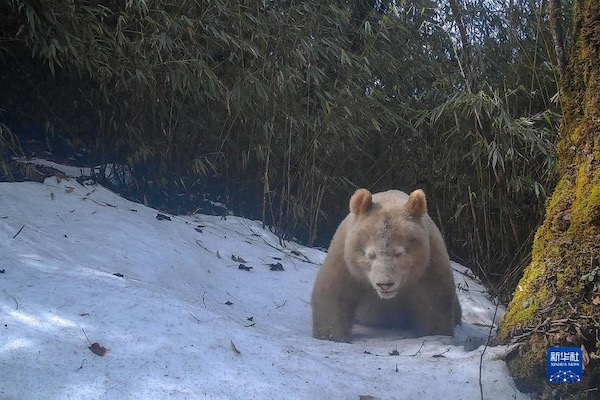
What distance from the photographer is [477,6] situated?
6652 mm

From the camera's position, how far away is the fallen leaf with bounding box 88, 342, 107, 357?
2.70 meters

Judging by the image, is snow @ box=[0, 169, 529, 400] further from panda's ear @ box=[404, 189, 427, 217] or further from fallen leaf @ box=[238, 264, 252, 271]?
panda's ear @ box=[404, 189, 427, 217]

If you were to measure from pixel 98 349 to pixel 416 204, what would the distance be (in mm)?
2279

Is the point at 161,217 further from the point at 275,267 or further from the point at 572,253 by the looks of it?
the point at 572,253

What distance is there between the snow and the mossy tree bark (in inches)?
7.4

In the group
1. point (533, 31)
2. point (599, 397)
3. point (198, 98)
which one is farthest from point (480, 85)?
point (599, 397)

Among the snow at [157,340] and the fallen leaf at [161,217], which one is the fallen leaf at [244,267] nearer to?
the snow at [157,340]

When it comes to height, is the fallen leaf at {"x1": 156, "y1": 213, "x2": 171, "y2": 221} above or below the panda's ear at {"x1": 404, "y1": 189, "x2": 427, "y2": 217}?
below

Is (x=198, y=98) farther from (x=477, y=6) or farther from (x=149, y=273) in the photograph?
(x=477, y=6)

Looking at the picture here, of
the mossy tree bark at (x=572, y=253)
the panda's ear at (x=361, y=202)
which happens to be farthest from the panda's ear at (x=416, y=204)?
the mossy tree bark at (x=572, y=253)

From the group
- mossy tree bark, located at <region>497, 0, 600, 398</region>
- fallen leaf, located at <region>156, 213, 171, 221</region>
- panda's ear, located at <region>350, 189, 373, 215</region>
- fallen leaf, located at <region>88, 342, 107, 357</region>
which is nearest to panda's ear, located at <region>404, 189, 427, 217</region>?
panda's ear, located at <region>350, 189, 373, 215</region>

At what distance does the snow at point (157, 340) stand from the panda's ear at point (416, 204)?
825 mm

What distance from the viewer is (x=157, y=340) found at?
9.43 ft

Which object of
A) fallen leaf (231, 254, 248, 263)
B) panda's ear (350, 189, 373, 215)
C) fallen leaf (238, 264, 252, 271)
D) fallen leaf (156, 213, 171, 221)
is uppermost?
panda's ear (350, 189, 373, 215)
